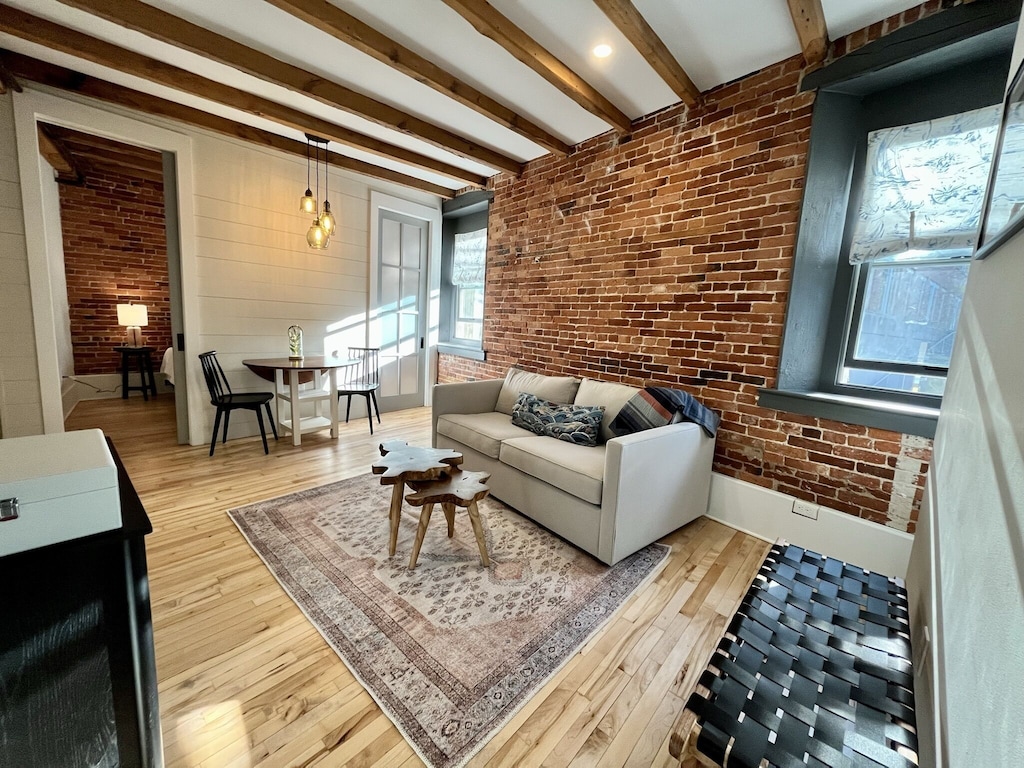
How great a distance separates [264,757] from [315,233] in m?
3.57

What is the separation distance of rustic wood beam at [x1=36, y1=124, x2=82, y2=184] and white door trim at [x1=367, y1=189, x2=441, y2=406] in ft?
8.57

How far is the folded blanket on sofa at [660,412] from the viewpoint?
7.96 ft

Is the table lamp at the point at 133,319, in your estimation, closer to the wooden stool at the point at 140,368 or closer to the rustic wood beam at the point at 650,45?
the wooden stool at the point at 140,368

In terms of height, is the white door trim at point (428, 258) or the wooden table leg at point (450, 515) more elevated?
the white door trim at point (428, 258)

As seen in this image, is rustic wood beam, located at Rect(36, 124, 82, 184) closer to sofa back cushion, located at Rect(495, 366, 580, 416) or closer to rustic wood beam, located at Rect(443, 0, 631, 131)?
rustic wood beam, located at Rect(443, 0, 631, 131)

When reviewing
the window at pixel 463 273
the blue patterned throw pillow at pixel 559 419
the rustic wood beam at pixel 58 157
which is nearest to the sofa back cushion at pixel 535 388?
the blue patterned throw pillow at pixel 559 419

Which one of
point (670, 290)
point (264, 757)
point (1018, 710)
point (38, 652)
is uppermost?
point (670, 290)

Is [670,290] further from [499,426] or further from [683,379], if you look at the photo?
[499,426]

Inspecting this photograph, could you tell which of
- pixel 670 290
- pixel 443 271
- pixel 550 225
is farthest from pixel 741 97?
pixel 443 271

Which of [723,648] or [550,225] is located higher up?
[550,225]

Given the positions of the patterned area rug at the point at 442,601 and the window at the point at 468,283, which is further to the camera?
the window at the point at 468,283

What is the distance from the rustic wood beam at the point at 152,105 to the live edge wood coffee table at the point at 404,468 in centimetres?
325

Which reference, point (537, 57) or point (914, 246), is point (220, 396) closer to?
point (537, 57)

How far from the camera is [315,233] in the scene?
3564 mm
